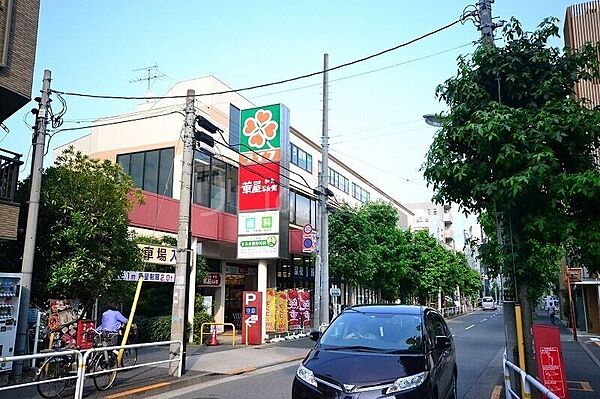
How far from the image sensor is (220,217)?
69.3 feet

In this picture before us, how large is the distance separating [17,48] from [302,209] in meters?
19.5

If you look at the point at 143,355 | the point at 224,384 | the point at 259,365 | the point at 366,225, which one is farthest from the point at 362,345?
the point at 366,225

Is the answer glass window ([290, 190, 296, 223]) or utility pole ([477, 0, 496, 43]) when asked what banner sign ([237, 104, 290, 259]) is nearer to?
glass window ([290, 190, 296, 223])

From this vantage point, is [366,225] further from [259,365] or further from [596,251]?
[596,251]

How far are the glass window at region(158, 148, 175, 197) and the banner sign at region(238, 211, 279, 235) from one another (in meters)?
4.01

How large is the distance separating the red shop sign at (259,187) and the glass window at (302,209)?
783 cm

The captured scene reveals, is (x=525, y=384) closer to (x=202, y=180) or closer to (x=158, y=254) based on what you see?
(x=158, y=254)

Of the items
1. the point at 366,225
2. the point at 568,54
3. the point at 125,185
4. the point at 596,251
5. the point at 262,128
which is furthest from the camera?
the point at 366,225

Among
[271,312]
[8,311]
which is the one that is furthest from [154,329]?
[8,311]

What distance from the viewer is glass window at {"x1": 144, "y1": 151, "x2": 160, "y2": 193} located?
902 inches

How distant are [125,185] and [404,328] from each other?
30.6ft

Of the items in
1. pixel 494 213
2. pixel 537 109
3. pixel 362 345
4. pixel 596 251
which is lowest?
pixel 362 345

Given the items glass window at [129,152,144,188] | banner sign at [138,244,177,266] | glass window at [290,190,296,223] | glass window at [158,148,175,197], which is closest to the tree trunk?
banner sign at [138,244,177,266]

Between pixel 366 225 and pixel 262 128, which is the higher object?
pixel 262 128
